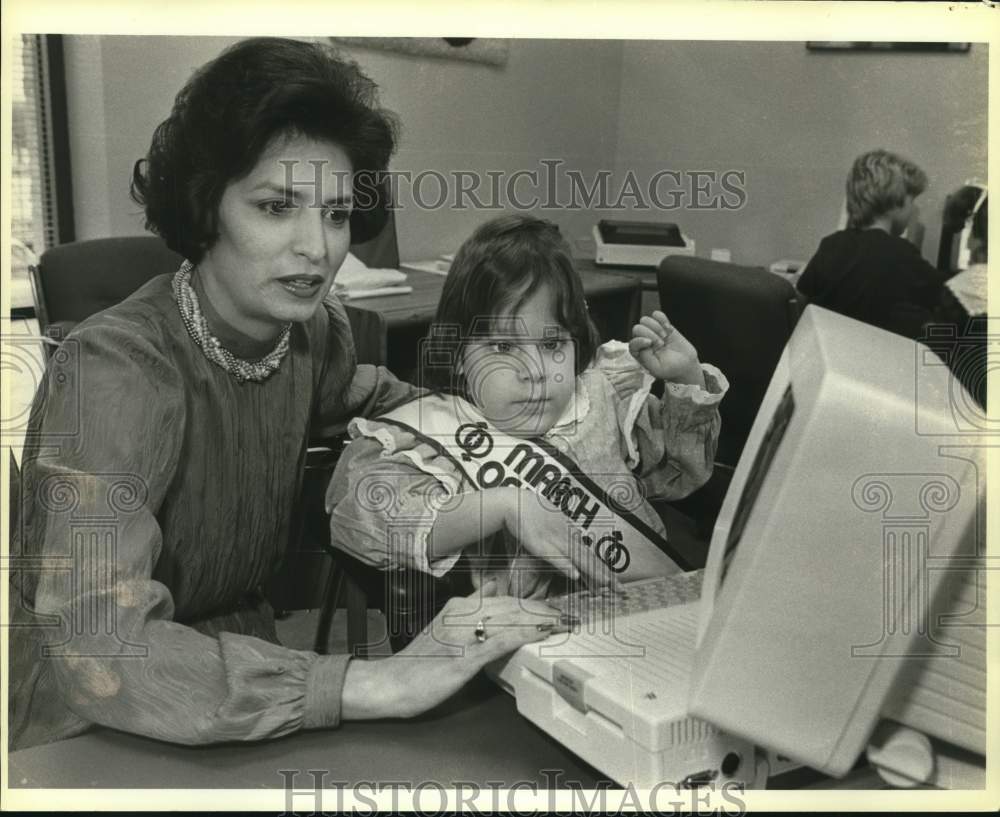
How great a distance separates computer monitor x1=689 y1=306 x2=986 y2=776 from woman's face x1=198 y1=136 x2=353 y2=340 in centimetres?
52

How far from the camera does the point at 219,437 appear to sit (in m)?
1.10

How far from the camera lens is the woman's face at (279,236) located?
108 cm

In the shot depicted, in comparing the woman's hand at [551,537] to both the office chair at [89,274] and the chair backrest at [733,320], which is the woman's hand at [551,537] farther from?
the office chair at [89,274]

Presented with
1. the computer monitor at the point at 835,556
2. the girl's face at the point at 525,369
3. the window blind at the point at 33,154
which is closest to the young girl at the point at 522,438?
the girl's face at the point at 525,369

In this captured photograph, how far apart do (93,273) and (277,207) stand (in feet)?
0.74

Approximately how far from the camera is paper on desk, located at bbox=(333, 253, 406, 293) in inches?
44.6

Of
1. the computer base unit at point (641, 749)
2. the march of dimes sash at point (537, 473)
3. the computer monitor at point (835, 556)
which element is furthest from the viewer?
the march of dimes sash at point (537, 473)

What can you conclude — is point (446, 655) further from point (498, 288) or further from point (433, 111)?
point (433, 111)

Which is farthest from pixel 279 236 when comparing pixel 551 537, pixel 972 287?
pixel 972 287

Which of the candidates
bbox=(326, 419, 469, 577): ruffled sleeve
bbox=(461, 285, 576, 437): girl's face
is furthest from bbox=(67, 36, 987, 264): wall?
bbox=(326, 419, 469, 577): ruffled sleeve

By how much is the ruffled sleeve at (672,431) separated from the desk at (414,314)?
2.5 inches

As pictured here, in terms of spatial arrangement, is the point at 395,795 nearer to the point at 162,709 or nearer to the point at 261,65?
the point at 162,709

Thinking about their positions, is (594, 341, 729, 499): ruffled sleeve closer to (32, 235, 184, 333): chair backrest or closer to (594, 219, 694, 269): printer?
(594, 219, 694, 269): printer

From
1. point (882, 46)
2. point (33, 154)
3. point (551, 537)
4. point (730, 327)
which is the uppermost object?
point (882, 46)
